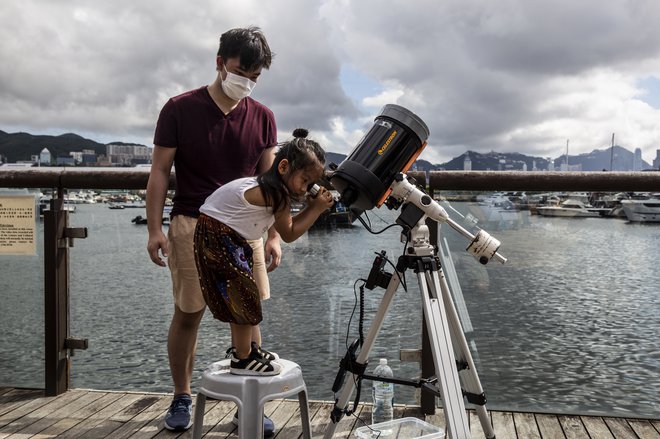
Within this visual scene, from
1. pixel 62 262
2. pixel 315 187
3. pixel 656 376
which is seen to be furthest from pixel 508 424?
pixel 62 262

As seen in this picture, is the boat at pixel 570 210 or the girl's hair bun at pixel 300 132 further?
the boat at pixel 570 210

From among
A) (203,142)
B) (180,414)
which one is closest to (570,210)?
(203,142)

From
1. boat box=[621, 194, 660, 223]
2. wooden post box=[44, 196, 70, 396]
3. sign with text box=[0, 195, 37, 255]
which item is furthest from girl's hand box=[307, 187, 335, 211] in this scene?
sign with text box=[0, 195, 37, 255]

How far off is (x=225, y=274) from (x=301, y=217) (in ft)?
1.02

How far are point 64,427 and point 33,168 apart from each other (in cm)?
127

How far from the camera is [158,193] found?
2.53 metres

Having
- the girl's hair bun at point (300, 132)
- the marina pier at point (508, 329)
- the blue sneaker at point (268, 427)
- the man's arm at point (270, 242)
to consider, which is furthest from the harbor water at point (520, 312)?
the girl's hair bun at point (300, 132)

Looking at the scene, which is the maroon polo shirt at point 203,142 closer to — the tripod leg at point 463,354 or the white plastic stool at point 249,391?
the white plastic stool at point 249,391

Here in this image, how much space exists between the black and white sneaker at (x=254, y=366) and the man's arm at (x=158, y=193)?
1.82ft

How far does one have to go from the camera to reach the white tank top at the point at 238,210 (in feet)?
7.05

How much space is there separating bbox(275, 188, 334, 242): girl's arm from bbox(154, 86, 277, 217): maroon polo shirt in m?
0.52

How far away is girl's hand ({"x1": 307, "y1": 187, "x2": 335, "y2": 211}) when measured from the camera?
2.06 metres

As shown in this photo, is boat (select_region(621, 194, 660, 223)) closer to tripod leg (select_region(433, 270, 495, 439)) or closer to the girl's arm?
tripod leg (select_region(433, 270, 495, 439))

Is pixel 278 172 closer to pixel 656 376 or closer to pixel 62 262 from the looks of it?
pixel 62 262
